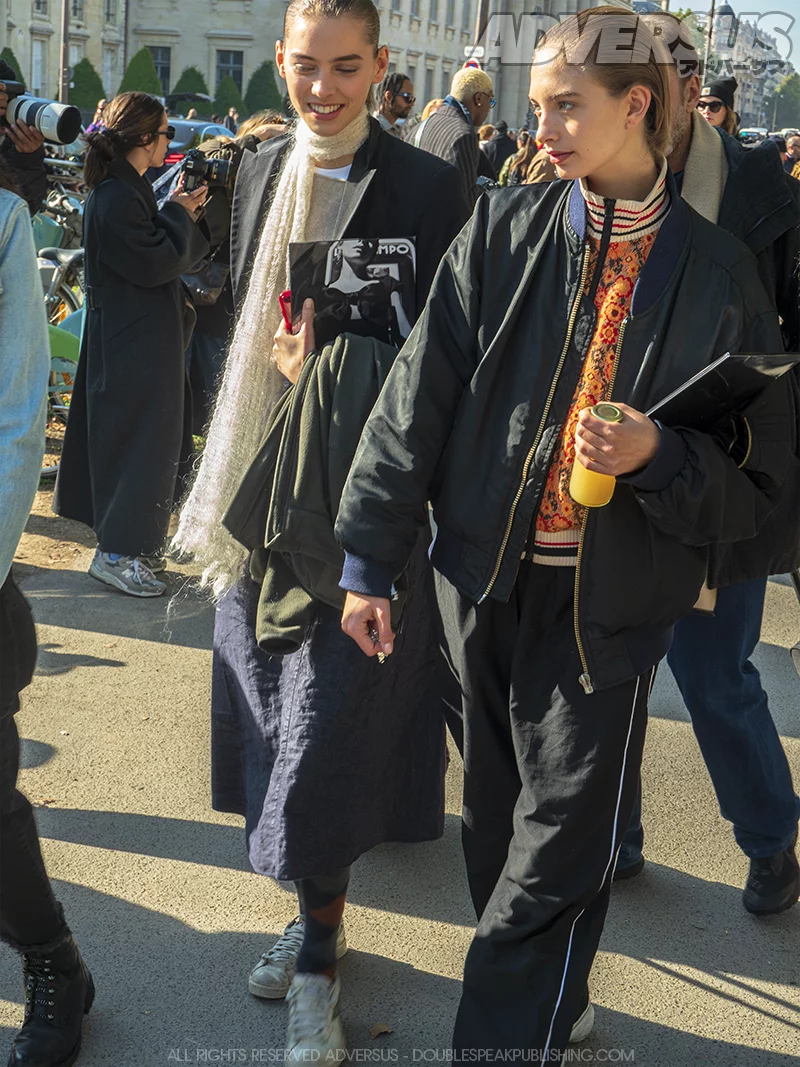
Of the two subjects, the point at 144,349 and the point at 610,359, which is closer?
the point at 610,359

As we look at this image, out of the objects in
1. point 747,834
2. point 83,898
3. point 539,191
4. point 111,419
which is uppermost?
point 539,191

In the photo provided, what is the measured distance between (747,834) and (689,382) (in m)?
1.65

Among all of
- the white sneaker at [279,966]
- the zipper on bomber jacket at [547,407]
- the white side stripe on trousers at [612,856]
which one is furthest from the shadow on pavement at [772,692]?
the zipper on bomber jacket at [547,407]

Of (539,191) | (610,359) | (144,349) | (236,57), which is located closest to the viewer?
(610,359)

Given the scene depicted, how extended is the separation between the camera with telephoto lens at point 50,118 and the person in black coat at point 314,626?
2631 mm

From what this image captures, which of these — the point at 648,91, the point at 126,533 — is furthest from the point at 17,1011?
the point at 126,533

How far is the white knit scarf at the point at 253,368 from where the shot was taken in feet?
9.38

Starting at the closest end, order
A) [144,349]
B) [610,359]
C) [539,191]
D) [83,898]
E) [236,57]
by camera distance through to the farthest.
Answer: [610,359], [539,191], [83,898], [144,349], [236,57]

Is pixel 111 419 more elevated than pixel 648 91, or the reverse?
pixel 648 91

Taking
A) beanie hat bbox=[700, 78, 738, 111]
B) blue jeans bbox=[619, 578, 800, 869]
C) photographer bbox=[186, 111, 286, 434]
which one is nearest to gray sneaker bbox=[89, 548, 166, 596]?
photographer bbox=[186, 111, 286, 434]

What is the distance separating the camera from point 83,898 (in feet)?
11.0

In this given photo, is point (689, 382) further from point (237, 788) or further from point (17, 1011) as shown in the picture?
point (17, 1011)

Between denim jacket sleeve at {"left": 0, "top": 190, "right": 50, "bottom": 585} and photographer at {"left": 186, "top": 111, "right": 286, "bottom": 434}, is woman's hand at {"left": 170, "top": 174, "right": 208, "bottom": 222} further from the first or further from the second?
denim jacket sleeve at {"left": 0, "top": 190, "right": 50, "bottom": 585}

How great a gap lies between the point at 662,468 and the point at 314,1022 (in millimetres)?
1419
